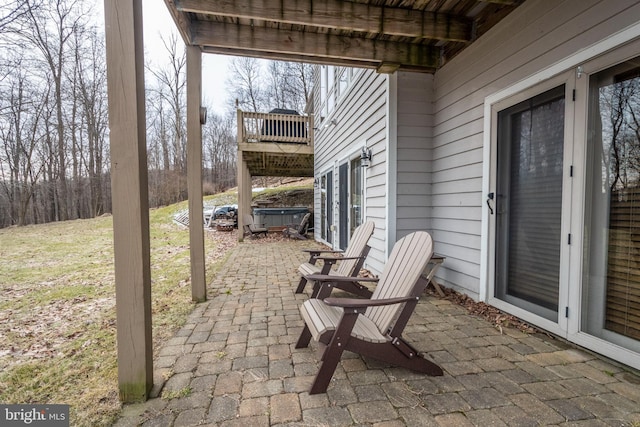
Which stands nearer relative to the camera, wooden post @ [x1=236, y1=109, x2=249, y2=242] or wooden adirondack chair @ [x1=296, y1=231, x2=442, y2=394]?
wooden adirondack chair @ [x1=296, y1=231, x2=442, y2=394]

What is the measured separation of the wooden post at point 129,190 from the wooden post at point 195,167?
5.27 ft

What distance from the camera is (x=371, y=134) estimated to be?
4.38m

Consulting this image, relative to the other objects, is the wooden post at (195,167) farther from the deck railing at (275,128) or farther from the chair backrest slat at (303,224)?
the chair backrest slat at (303,224)

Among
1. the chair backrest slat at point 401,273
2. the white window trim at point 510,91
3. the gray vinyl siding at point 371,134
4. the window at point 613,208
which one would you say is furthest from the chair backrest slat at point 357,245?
the window at point 613,208

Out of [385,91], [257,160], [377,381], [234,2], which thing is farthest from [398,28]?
[257,160]

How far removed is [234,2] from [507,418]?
369 centimetres

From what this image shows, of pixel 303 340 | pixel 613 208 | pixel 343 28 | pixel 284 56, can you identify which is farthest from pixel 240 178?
pixel 613 208

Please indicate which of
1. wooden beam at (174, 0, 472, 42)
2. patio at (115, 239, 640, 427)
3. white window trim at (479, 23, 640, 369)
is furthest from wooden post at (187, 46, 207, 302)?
white window trim at (479, 23, 640, 369)

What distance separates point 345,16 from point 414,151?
71.2 inches

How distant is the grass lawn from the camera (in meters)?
1.63

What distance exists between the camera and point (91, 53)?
510 inches

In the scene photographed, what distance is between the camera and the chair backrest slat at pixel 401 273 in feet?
6.06

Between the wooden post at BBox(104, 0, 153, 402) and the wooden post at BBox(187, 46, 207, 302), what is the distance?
1608 mm

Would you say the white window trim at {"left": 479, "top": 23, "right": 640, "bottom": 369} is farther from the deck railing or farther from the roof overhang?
the deck railing
